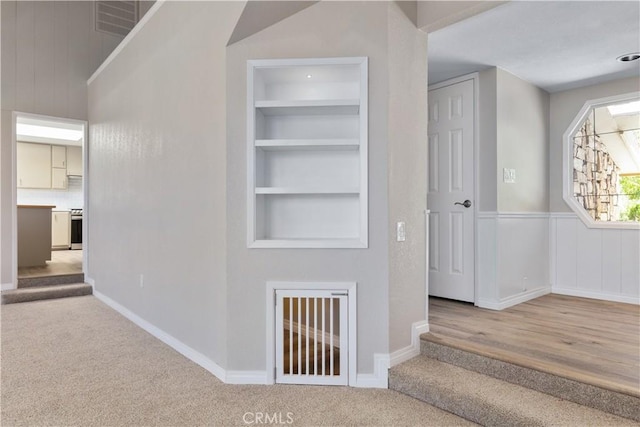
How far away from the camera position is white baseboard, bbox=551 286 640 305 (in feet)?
11.8

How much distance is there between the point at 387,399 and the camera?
2143 mm

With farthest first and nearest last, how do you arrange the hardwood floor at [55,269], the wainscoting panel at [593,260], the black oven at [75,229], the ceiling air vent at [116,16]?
the black oven at [75,229]
the ceiling air vent at [116,16]
the hardwood floor at [55,269]
the wainscoting panel at [593,260]

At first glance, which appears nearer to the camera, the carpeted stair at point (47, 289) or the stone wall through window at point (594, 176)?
the stone wall through window at point (594, 176)

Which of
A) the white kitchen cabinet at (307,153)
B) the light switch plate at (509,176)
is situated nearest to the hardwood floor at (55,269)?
the white kitchen cabinet at (307,153)

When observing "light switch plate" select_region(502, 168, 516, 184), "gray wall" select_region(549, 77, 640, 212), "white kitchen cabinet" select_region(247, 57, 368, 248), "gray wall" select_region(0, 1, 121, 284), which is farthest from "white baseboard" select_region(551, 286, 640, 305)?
"gray wall" select_region(0, 1, 121, 284)

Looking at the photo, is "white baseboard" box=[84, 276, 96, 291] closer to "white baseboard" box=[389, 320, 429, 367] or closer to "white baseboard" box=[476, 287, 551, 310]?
"white baseboard" box=[389, 320, 429, 367]

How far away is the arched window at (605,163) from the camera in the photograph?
12.1 feet

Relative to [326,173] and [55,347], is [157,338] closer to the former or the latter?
[55,347]

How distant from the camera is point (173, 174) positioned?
2.97 m

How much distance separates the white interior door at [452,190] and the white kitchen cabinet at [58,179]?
26.3 ft

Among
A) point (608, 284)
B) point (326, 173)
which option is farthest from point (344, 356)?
point (608, 284)

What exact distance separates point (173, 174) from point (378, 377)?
205cm

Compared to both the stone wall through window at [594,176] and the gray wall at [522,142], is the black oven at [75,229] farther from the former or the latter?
the stone wall through window at [594,176]

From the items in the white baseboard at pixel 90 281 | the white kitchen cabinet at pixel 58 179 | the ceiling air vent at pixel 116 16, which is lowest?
the white baseboard at pixel 90 281
